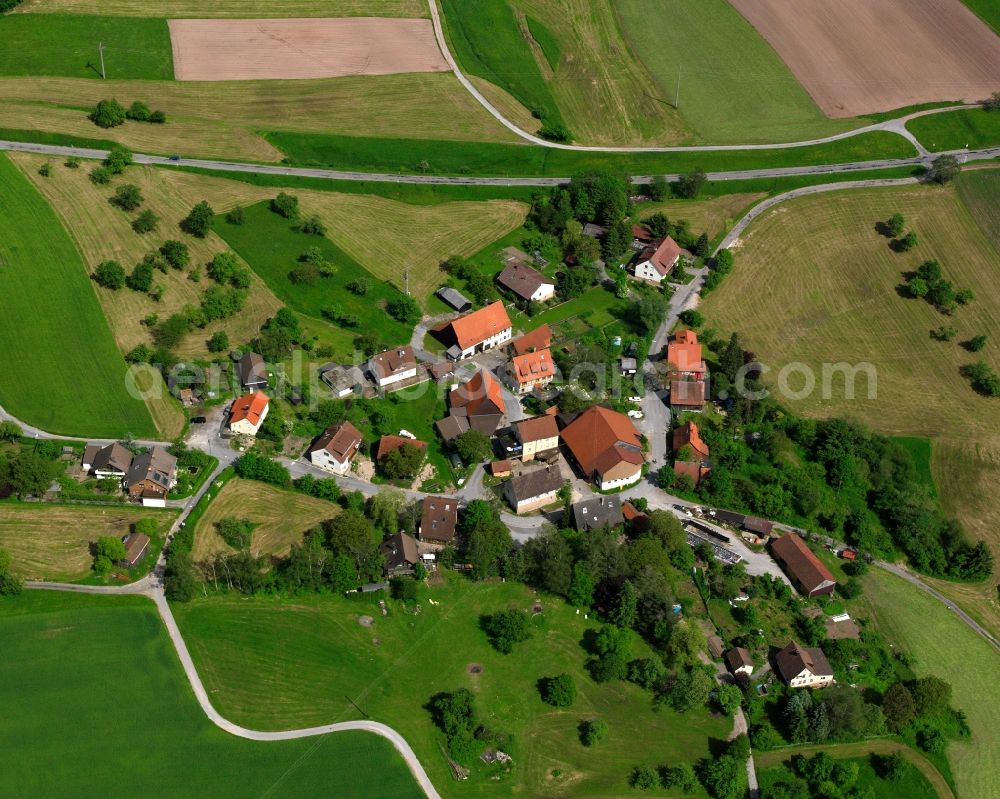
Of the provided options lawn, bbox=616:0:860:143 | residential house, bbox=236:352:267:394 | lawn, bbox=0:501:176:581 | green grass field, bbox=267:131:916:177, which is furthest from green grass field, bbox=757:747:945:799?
lawn, bbox=616:0:860:143

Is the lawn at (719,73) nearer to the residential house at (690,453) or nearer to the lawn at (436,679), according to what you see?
the residential house at (690,453)

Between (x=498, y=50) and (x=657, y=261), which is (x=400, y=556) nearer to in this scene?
(x=657, y=261)

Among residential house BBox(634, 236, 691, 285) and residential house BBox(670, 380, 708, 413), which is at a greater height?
residential house BBox(634, 236, 691, 285)

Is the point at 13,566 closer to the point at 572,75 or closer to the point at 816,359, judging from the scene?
the point at 816,359

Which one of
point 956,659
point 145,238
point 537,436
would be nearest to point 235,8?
point 145,238

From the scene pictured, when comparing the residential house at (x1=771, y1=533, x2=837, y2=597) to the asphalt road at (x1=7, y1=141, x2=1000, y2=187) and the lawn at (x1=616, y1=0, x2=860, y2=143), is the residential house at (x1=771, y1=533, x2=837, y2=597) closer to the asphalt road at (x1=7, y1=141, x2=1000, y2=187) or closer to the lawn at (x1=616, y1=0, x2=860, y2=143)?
the asphalt road at (x1=7, y1=141, x2=1000, y2=187)

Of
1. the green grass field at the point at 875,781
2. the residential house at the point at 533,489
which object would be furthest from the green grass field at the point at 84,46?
the green grass field at the point at 875,781

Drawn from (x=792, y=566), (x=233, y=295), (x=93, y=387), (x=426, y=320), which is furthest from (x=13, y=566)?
(x=792, y=566)
